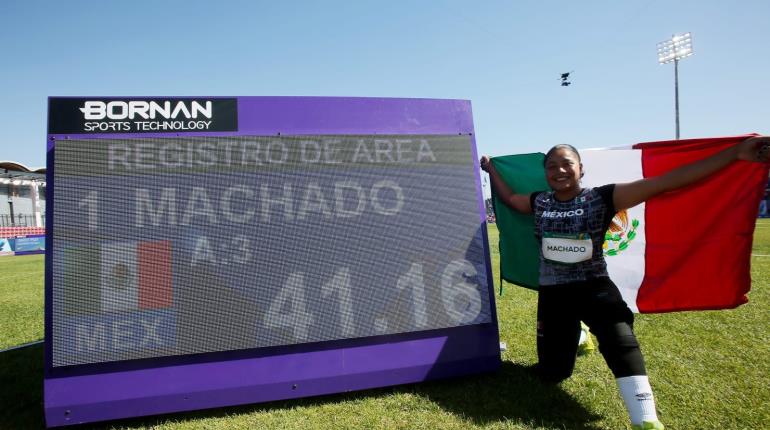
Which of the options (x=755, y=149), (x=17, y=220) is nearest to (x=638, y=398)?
(x=755, y=149)

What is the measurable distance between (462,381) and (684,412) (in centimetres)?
134

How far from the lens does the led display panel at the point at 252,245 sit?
8.46 ft

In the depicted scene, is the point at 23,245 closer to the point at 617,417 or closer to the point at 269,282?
the point at 269,282

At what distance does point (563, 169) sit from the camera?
273 cm

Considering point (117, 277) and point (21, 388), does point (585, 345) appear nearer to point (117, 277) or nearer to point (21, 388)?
point (117, 277)

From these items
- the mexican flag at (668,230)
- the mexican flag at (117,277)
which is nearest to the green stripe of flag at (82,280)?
the mexican flag at (117,277)

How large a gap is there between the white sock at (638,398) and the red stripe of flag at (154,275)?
8.94 ft

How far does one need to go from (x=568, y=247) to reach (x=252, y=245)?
6.79 ft

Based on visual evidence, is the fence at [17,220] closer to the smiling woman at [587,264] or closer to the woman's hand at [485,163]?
the woman's hand at [485,163]

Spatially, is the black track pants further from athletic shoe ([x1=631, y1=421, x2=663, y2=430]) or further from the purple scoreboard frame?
the purple scoreboard frame

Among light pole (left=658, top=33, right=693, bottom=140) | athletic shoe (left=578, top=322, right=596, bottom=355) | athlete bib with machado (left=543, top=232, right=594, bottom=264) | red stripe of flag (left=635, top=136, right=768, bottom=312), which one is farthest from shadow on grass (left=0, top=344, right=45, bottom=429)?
light pole (left=658, top=33, right=693, bottom=140)

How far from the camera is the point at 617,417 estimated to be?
244 centimetres

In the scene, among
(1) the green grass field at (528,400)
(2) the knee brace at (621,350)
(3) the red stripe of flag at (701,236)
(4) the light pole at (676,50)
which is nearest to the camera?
(2) the knee brace at (621,350)

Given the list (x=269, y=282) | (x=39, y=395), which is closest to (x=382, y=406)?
(x=269, y=282)
